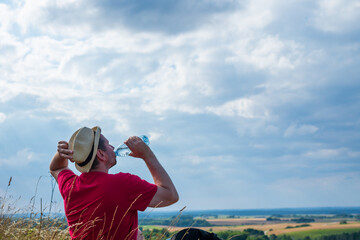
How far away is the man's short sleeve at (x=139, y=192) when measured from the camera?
3164mm

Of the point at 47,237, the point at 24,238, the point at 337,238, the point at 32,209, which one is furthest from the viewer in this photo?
the point at 337,238

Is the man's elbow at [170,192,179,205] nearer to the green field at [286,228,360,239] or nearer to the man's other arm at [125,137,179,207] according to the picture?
the man's other arm at [125,137,179,207]

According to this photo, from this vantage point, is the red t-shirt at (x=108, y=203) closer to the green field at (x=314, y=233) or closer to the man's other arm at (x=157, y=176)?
the man's other arm at (x=157, y=176)

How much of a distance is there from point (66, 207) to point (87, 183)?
36 centimetres

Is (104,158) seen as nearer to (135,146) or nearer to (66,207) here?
(135,146)

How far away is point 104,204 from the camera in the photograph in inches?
125

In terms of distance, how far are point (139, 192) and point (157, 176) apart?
241 millimetres

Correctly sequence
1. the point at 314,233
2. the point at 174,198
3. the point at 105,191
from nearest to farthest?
1. the point at 105,191
2. the point at 174,198
3. the point at 314,233

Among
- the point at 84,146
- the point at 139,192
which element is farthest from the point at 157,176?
the point at 84,146

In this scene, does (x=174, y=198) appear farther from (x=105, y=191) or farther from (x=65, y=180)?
(x=65, y=180)

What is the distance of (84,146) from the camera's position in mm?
3354

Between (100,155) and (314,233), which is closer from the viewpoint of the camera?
(100,155)

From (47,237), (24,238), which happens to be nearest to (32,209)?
(24,238)

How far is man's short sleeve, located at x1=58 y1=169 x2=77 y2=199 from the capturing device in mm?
3505
